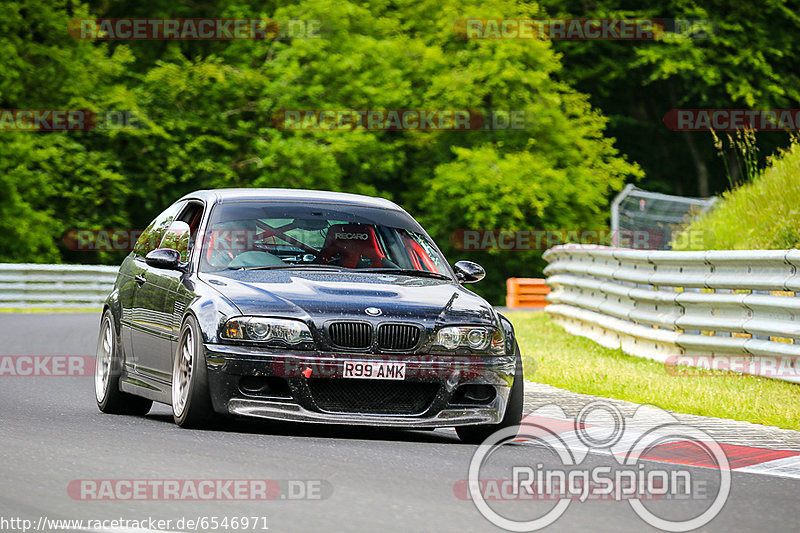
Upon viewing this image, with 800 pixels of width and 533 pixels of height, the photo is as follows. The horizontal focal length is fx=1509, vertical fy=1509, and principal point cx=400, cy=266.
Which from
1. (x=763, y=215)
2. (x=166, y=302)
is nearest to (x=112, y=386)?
(x=166, y=302)

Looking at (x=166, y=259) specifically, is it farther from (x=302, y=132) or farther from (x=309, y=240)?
(x=302, y=132)

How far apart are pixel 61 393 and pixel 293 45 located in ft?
102

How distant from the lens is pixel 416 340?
9.06 m

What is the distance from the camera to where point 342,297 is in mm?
9148

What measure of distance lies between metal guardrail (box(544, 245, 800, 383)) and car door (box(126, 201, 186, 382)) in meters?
5.01

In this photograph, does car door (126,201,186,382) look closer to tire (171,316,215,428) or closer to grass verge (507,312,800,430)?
tire (171,316,215,428)

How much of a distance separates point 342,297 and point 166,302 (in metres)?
1.51

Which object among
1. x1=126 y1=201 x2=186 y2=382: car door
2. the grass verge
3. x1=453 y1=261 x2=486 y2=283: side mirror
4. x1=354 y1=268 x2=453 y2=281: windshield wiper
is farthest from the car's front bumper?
the grass verge

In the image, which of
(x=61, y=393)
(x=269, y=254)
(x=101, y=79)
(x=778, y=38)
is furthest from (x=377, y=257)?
(x=778, y=38)

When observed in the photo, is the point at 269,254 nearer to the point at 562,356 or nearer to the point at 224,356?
the point at 224,356

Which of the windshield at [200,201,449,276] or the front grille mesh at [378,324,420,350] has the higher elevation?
the windshield at [200,201,449,276]

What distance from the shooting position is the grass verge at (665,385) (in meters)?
10.9

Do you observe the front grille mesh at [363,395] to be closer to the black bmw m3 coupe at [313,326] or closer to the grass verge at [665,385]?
the black bmw m3 coupe at [313,326]

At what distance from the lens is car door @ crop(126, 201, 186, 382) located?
10.1m
